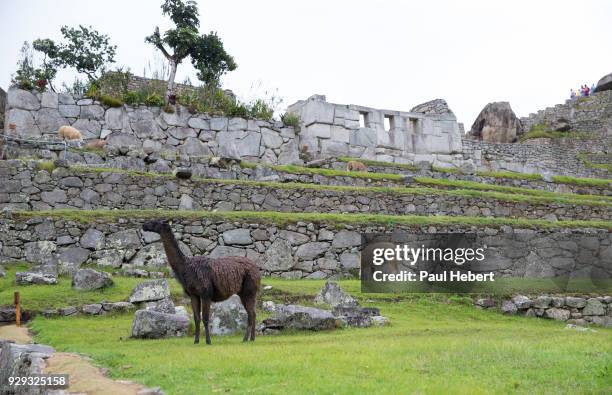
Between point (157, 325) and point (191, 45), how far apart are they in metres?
20.0

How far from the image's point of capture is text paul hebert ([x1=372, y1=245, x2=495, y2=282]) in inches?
529

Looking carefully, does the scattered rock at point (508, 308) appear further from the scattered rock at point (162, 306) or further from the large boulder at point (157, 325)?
the large boulder at point (157, 325)

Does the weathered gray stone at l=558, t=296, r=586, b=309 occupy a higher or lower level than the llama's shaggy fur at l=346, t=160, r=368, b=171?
lower

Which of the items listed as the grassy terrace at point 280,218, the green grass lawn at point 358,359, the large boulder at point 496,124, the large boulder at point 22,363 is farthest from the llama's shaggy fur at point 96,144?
the large boulder at point 496,124

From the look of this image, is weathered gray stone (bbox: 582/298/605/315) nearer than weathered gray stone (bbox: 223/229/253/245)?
Yes

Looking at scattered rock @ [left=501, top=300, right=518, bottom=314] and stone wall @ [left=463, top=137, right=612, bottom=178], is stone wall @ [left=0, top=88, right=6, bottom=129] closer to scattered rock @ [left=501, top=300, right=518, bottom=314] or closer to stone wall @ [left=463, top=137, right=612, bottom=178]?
scattered rock @ [left=501, top=300, right=518, bottom=314]

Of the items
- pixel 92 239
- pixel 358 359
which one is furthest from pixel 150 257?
pixel 358 359

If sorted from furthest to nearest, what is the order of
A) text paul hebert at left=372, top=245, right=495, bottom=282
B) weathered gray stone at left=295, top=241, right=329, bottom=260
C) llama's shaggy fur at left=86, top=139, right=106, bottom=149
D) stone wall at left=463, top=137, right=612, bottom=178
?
1. stone wall at left=463, top=137, right=612, bottom=178
2. llama's shaggy fur at left=86, top=139, right=106, bottom=149
3. weathered gray stone at left=295, top=241, right=329, bottom=260
4. text paul hebert at left=372, top=245, right=495, bottom=282

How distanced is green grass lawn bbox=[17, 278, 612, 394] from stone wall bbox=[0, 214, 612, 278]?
393cm

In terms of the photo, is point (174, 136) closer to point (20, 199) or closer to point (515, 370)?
point (20, 199)

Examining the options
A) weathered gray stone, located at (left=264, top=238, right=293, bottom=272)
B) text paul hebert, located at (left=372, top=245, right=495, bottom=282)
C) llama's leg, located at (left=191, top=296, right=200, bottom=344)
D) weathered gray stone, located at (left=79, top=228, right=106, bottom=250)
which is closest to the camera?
llama's leg, located at (left=191, top=296, right=200, bottom=344)

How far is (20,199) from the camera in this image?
50.8ft

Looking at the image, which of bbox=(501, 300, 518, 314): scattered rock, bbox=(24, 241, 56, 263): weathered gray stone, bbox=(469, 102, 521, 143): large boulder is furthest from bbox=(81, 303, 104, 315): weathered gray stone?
bbox=(469, 102, 521, 143): large boulder

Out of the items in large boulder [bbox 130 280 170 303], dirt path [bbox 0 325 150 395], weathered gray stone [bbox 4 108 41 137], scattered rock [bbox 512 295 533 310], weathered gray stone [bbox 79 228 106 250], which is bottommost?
scattered rock [bbox 512 295 533 310]
